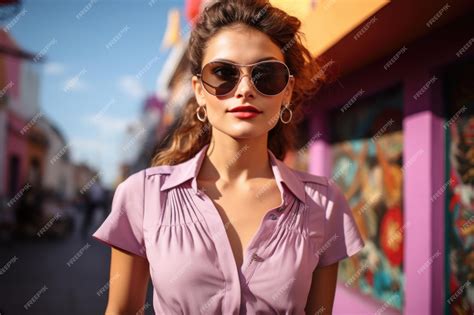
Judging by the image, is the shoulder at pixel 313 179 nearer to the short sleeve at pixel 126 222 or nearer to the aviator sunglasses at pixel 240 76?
the aviator sunglasses at pixel 240 76

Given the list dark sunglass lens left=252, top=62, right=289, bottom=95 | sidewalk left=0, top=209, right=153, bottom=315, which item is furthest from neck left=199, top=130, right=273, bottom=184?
sidewalk left=0, top=209, right=153, bottom=315

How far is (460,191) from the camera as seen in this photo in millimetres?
3783

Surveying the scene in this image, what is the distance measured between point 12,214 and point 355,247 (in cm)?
1132

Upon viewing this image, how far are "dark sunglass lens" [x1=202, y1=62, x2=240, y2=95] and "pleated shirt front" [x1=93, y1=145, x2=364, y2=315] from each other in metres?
0.33

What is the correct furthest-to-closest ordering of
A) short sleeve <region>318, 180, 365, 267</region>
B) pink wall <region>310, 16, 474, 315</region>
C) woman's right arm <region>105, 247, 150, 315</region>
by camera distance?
pink wall <region>310, 16, 474, 315</region> → short sleeve <region>318, 180, 365, 267</region> → woman's right arm <region>105, 247, 150, 315</region>

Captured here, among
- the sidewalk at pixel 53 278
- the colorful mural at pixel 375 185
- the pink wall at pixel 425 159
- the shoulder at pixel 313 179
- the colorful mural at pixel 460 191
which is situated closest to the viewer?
Result: the shoulder at pixel 313 179

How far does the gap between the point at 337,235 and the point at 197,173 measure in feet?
2.15

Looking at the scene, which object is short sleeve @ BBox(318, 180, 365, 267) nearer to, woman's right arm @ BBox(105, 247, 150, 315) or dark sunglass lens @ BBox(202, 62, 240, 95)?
dark sunglass lens @ BBox(202, 62, 240, 95)

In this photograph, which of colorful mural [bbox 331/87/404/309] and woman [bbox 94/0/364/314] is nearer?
woman [bbox 94/0/364/314]

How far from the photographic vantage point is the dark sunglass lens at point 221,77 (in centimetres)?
187

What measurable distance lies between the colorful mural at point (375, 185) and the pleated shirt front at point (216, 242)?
292 centimetres

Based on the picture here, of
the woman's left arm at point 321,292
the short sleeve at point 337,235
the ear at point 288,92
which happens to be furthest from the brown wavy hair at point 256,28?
the woman's left arm at point 321,292

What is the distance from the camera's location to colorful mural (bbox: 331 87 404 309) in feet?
15.7

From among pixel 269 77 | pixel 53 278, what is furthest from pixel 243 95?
pixel 53 278
